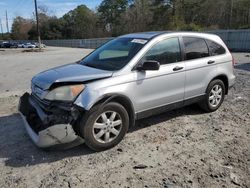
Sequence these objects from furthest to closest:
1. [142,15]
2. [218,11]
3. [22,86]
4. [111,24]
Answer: [111,24], [142,15], [218,11], [22,86]

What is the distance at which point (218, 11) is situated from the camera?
43375mm

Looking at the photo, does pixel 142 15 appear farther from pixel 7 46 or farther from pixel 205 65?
pixel 205 65

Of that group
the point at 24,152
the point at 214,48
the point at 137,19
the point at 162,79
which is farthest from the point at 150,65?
the point at 137,19

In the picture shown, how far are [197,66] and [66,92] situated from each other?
2.64 metres

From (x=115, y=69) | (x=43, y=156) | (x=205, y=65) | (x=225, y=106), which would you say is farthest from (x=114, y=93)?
(x=225, y=106)

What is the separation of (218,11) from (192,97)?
41.9 m

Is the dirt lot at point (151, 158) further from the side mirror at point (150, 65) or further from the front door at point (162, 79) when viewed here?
the side mirror at point (150, 65)

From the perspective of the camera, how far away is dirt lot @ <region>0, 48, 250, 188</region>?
3520 mm

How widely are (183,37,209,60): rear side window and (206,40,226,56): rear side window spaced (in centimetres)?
13

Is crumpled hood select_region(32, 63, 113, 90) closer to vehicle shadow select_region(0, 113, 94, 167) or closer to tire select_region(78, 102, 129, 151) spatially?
tire select_region(78, 102, 129, 151)

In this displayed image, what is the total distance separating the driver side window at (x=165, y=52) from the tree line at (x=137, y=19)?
31066 millimetres

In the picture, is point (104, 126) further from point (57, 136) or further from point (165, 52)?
point (165, 52)

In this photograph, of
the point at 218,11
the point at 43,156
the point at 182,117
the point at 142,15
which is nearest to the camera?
the point at 43,156

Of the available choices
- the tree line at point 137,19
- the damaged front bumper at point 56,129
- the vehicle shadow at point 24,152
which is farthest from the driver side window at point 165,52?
the tree line at point 137,19
